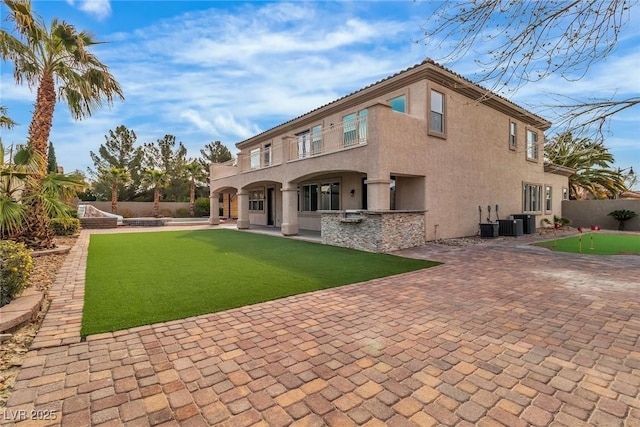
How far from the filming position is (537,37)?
4551 mm

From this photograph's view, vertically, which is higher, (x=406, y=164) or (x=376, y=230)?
(x=406, y=164)

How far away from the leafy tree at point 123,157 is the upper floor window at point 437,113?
38.8 metres

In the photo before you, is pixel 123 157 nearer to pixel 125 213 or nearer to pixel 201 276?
pixel 125 213

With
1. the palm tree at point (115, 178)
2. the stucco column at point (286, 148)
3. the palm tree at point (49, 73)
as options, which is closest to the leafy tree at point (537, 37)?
the palm tree at point (49, 73)

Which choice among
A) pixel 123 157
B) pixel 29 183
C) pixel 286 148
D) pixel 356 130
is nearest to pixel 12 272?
pixel 29 183

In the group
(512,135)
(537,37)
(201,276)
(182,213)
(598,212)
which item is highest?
(512,135)

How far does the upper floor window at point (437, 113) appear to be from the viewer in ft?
42.3

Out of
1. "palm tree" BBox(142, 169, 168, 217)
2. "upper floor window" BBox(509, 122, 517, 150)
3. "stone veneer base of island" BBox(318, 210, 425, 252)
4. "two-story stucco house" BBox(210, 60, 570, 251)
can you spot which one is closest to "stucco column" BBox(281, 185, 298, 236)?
"two-story stucco house" BBox(210, 60, 570, 251)

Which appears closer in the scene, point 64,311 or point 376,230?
point 64,311

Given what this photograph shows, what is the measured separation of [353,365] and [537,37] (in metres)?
5.12

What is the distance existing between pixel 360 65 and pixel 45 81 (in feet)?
32.8

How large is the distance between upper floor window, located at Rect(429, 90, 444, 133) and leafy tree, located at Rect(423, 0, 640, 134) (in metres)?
8.23

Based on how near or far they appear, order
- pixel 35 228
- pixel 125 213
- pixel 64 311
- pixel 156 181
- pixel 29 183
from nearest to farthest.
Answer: pixel 64 311
pixel 29 183
pixel 35 228
pixel 125 213
pixel 156 181

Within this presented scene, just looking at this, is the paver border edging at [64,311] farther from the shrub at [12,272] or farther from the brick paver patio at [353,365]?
the shrub at [12,272]
